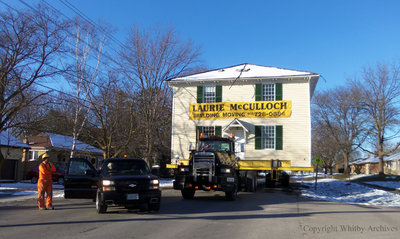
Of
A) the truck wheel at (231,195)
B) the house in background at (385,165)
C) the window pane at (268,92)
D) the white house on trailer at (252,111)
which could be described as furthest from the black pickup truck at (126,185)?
the house in background at (385,165)

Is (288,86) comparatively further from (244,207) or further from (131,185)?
(131,185)

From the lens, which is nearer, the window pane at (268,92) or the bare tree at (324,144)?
the window pane at (268,92)

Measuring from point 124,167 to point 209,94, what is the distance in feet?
49.4

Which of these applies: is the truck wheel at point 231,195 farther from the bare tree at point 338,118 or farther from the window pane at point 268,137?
the bare tree at point 338,118

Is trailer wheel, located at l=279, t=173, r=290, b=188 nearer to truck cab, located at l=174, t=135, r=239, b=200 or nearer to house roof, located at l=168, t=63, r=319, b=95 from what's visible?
house roof, located at l=168, t=63, r=319, b=95

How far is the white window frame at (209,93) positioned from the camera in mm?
25266

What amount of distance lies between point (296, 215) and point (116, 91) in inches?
520

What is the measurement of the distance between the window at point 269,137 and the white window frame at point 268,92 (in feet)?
6.47

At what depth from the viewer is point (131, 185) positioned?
9867 mm

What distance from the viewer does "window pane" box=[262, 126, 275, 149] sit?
77.8ft

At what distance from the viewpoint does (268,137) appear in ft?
78.0

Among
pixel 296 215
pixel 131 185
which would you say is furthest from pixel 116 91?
pixel 296 215

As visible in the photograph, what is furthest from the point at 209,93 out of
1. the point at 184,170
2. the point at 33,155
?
the point at 33,155

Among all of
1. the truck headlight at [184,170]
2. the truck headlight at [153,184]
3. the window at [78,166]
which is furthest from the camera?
the truck headlight at [184,170]
